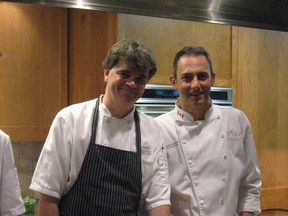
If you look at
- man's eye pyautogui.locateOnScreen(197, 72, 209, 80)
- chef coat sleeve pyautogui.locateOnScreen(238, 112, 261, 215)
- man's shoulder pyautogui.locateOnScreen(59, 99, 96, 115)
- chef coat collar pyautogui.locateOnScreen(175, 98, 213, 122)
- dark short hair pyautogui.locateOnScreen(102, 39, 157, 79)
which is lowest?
chef coat sleeve pyautogui.locateOnScreen(238, 112, 261, 215)

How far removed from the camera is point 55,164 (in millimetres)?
1087

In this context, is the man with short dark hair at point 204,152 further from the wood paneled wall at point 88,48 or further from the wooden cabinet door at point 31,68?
the wooden cabinet door at point 31,68

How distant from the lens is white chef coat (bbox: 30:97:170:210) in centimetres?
109

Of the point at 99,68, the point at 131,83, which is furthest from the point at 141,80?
the point at 99,68

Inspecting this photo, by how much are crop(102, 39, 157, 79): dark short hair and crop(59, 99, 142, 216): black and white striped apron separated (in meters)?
0.18

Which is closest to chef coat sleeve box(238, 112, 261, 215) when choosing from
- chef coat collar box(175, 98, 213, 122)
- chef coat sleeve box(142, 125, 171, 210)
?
chef coat collar box(175, 98, 213, 122)

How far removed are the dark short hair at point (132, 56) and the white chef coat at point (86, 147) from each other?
0.50 feet

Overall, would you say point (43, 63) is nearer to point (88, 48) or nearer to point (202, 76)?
point (88, 48)

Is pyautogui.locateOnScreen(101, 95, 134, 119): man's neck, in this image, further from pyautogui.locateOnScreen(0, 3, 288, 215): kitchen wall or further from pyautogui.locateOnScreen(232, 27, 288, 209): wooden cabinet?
pyautogui.locateOnScreen(232, 27, 288, 209): wooden cabinet

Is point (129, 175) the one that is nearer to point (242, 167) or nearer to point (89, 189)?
point (89, 189)

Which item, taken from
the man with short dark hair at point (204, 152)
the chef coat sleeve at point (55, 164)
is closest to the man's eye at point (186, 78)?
the man with short dark hair at point (204, 152)

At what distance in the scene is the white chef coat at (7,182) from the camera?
130 cm

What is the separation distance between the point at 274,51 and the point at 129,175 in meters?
1.44

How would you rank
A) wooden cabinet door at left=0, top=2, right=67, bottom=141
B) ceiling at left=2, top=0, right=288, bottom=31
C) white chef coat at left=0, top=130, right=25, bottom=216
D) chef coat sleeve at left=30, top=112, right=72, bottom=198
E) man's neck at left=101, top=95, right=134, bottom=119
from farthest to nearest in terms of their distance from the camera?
wooden cabinet door at left=0, top=2, right=67, bottom=141, ceiling at left=2, top=0, right=288, bottom=31, white chef coat at left=0, top=130, right=25, bottom=216, man's neck at left=101, top=95, right=134, bottom=119, chef coat sleeve at left=30, top=112, right=72, bottom=198
